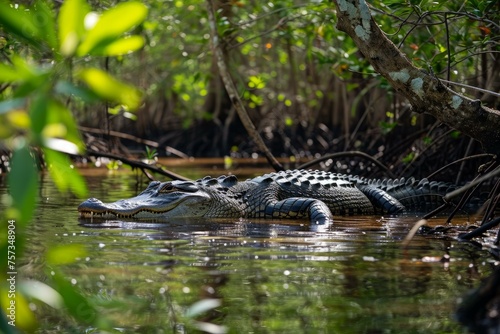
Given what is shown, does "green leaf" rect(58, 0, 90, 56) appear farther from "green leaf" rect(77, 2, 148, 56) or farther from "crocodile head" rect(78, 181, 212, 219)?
"crocodile head" rect(78, 181, 212, 219)

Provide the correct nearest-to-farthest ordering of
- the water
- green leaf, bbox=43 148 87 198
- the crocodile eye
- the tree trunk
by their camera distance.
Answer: green leaf, bbox=43 148 87 198 < the water < the tree trunk < the crocodile eye

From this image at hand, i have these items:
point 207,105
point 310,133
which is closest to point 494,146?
point 310,133

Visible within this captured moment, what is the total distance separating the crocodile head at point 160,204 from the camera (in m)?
6.42

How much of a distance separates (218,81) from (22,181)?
17761 mm

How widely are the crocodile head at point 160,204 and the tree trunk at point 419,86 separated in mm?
2401

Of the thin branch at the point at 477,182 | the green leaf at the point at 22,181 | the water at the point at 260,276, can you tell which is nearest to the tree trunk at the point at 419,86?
the water at the point at 260,276

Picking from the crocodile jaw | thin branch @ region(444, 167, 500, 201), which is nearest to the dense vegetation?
the crocodile jaw

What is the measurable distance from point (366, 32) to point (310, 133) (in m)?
13.4

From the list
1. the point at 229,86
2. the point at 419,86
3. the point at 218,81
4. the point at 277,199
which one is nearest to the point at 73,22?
the point at 419,86

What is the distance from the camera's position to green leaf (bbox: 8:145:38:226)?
43.1 inches

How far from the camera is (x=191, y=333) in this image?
2.77m

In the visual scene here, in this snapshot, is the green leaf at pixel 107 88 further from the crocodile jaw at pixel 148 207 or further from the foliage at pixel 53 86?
the crocodile jaw at pixel 148 207

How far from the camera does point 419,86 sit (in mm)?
4887

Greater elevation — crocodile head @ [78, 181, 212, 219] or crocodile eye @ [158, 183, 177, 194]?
crocodile eye @ [158, 183, 177, 194]
